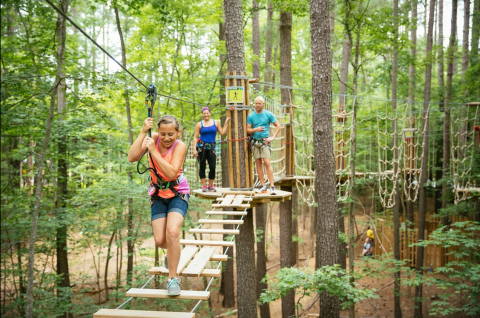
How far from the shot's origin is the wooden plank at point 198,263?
2.37 meters

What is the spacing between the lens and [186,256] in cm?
270

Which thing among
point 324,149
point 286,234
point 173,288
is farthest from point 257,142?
point 286,234

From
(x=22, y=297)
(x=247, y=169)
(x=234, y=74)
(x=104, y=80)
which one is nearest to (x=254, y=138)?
(x=247, y=169)

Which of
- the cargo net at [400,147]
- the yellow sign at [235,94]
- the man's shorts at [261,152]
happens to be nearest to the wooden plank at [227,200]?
the man's shorts at [261,152]

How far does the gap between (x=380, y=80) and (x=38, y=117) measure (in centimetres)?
845

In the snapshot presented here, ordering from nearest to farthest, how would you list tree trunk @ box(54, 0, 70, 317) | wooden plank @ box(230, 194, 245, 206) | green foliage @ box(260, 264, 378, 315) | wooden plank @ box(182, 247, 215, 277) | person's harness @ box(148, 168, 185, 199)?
person's harness @ box(148, 168, 185, 199)
wooden plank @ box(182, 247, 215, 277)
wooden plank @ box(230, 194, 245, 206)
green foliage @ box(260, 264, 378, 315)
tree trunk @ box(54, 0, 70, 317)

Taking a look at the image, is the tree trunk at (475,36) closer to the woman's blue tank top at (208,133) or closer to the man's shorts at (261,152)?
the man's shorts at (261,152)

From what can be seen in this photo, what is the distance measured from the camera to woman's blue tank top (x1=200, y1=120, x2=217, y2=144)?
4113 millimetres

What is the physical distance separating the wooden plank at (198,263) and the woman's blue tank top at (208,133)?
5.21 ft

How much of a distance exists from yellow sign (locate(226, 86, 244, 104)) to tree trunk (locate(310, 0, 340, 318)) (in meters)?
0.94

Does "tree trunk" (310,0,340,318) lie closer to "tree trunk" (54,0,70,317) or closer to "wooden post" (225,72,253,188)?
"wooden post" (225,72,253,188)

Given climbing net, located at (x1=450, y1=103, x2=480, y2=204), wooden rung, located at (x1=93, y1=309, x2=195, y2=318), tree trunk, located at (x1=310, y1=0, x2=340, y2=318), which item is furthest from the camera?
climbing net, located at (x1=450, y1=103, x2=480, y2=204)

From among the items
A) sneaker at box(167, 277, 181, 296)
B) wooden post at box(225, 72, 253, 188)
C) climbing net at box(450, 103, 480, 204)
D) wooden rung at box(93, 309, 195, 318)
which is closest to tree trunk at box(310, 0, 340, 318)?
wooden post at box(225, 72, 253, 188)

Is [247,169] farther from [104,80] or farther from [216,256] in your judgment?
[104,80]
